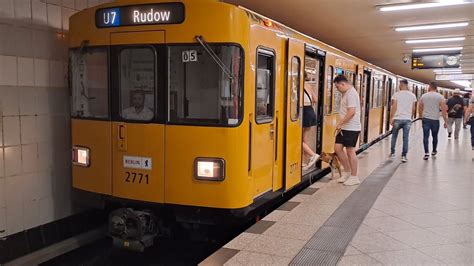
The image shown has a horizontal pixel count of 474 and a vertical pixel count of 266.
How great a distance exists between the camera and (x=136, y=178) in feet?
14.1

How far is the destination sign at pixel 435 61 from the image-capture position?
14375 millimetres

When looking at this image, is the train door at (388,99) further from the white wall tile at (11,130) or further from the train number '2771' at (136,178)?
the white wall tile at (11,130)

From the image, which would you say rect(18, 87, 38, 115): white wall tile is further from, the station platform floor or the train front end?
the station platform floor

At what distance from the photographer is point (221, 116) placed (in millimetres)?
3961

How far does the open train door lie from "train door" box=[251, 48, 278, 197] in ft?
1.32

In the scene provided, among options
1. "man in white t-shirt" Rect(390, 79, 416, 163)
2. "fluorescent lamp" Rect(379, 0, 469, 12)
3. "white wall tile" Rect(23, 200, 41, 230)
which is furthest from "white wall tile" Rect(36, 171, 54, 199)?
"man in white t-shirt" Rect(390, 79, 416, 163)

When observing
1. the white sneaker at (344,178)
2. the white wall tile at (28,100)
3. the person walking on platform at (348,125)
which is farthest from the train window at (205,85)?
the white sneaker at (344,178)

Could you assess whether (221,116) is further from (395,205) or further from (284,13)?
(284,13)

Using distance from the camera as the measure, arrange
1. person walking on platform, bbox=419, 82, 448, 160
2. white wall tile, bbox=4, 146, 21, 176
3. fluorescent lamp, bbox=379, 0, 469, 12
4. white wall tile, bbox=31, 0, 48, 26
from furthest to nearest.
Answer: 1. person walking on platform, bbox=419, 82, 448, 160
2. fluorescent lamp, bbox=379, 0, 469, 12
3. white wall tile, bbox=31, 0, 48, 26
4. white wall tile, bbox=4, 146, 21, 176

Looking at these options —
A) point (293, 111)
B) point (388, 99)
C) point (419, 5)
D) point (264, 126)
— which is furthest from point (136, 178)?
point (388, 99)

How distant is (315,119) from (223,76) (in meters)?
3.01

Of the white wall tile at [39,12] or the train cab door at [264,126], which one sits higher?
the white wall tile at [39,12]

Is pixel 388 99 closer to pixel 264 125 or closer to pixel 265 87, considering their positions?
pixel 265 87

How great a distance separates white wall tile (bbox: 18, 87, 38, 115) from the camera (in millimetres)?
4695
